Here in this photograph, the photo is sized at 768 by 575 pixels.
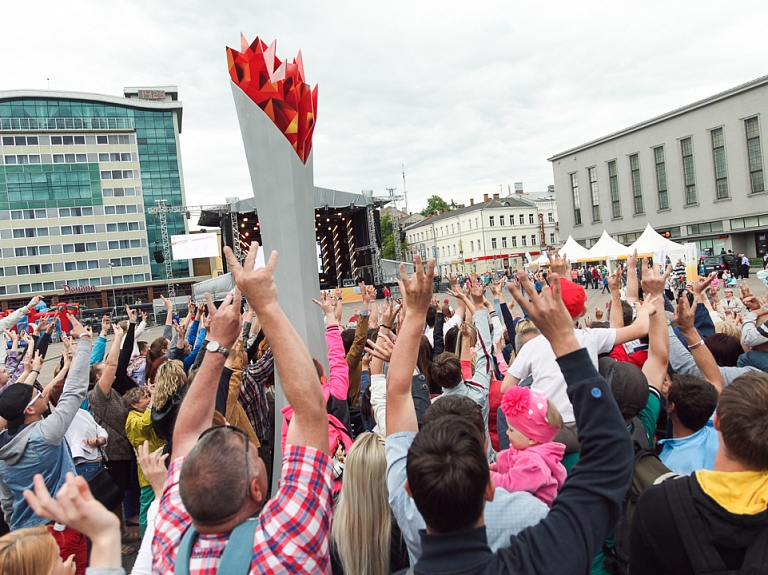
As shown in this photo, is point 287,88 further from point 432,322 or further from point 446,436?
point 446,436

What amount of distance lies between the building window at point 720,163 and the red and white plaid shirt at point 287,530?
4498cm

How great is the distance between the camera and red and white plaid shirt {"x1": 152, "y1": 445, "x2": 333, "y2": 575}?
1.43 meters

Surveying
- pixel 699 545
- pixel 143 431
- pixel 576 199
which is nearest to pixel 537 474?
pixel 699 545

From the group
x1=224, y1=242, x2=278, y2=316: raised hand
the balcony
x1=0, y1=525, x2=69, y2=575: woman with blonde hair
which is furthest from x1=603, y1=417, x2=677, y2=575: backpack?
the balcony

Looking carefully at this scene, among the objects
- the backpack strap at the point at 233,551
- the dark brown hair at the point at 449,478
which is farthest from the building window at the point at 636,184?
the backpack strap at the point at 233,551

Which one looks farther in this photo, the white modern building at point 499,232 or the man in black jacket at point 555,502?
the white modern building at point 499,232

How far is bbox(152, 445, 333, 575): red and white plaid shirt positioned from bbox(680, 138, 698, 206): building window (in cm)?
4638

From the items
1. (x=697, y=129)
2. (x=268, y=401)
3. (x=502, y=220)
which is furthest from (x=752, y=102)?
(x=268, y=401)

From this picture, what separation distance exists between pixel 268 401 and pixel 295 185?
2.01m

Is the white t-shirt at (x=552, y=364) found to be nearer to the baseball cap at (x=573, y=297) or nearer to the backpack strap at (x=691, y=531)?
the baseball cap at (x=573, y=297)

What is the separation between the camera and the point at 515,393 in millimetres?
2107

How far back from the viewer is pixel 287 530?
146 cm

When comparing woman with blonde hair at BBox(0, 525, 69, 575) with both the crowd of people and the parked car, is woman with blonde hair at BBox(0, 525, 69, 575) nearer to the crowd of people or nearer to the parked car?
the crowd of people

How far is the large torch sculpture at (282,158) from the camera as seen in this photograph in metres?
4.44
